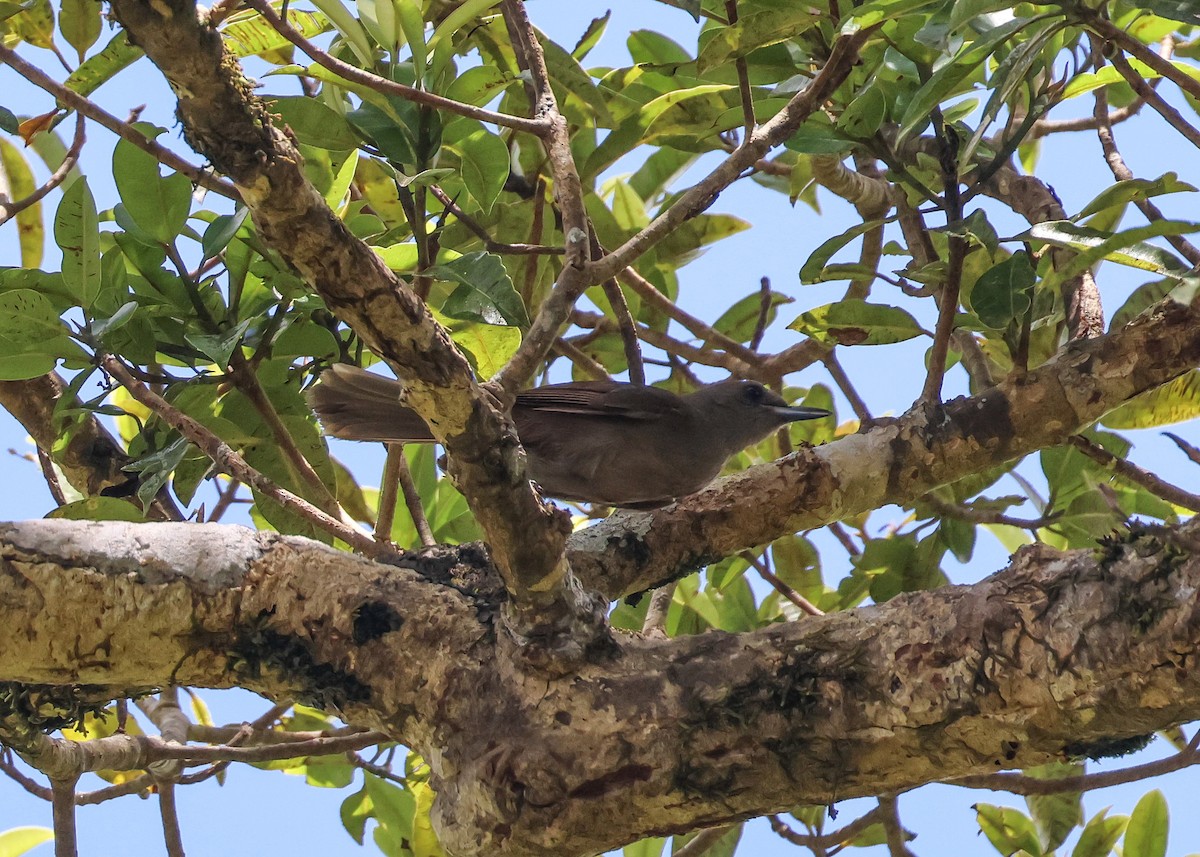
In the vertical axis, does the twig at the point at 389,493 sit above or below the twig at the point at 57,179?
below

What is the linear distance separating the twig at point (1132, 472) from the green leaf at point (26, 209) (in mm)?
3689

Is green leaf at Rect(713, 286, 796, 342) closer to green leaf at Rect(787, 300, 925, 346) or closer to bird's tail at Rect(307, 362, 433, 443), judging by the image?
green leaf at Rect(787, 300, 925, 346)

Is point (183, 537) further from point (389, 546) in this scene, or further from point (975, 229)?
point (975, 229)

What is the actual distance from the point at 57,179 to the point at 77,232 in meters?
1.07

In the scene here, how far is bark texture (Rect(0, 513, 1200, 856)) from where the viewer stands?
2135mm

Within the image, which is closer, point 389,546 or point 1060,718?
point 1060,718

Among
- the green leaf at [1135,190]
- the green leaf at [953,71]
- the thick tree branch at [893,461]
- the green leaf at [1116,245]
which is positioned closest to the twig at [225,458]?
the thick tree branch at [893,461]

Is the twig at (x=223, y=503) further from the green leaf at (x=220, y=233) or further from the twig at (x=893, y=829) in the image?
the twig at (x=893, y=829)

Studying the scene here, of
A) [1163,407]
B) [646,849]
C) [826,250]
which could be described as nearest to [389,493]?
[826,250]

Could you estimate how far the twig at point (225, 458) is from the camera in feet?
9.82

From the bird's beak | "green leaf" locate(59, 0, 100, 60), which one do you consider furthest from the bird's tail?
the bird's beak

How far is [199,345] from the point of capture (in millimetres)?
3123

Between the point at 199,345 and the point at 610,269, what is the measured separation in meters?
1.18

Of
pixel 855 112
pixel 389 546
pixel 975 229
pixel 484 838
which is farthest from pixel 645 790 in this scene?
pixel 855 112
